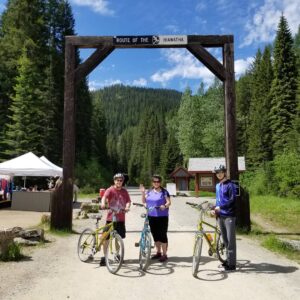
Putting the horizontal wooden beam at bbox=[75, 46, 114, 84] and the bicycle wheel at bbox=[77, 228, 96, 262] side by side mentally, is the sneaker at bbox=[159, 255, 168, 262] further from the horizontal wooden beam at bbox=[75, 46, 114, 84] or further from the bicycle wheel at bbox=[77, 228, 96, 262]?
the horizontal wooden beam at bbox=[75, 46, 114, 84]

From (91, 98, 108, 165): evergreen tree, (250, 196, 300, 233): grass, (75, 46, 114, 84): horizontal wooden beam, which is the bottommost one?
(250, 196, 300, 233): grass

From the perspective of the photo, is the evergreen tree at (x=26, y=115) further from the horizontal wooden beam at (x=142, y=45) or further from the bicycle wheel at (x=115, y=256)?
the bicycle wheel at (x=115, y=256)

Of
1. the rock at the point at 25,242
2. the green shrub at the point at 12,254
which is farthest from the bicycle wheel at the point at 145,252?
the rock at the point at 25,242

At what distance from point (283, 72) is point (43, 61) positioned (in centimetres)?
2916

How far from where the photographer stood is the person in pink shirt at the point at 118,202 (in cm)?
763

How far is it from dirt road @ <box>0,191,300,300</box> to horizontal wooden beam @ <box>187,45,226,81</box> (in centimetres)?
554

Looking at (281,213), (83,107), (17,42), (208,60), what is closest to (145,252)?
(208,60)

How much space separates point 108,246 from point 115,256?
23 centimetres

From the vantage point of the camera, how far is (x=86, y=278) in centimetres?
659

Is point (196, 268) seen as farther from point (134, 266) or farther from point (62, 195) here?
point (62, 195)

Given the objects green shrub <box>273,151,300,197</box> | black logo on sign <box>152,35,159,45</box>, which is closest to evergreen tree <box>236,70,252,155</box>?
green shrub <box>273,151,300,197</box>

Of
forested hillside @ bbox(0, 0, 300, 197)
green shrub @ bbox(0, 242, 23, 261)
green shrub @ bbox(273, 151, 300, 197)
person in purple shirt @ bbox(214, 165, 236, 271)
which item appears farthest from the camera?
forested hillside @ bbox(0, 0, 300, 197)

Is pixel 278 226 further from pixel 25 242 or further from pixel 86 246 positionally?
pixel 25 242

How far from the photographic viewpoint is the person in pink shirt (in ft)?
25.0
